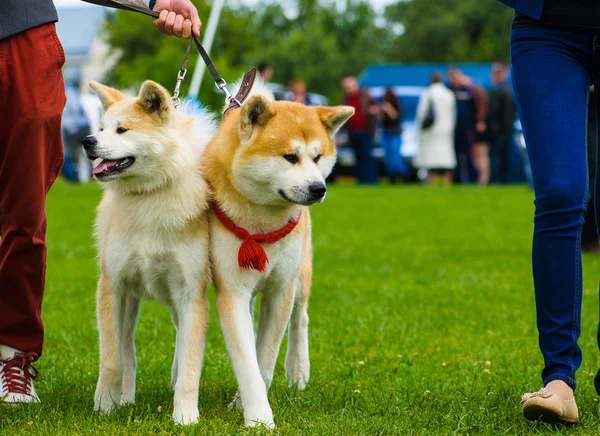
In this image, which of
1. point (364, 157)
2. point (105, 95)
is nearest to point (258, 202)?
point (105, 95)

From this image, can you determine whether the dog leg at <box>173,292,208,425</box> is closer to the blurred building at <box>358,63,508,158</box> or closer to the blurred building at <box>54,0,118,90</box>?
the blurred building at <box>358,63,508,158</box>

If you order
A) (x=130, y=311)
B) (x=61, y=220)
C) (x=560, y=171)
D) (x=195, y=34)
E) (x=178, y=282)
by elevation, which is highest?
(x=195, y=34)

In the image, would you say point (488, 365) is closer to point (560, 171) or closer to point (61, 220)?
point (560, 171)

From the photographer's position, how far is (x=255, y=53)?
198 feet

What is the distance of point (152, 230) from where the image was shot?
372 cm

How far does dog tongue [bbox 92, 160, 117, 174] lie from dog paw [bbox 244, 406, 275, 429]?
1122 millimetres

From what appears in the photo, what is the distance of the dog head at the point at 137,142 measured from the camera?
12.1 feet

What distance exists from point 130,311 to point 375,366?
141 centimetres

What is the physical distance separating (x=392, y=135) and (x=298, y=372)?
17.5 meters

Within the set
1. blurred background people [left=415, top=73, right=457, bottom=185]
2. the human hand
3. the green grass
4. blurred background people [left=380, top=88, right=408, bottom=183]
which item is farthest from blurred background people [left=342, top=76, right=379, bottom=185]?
the human hand

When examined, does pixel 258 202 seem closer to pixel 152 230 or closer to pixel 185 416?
pixel 152 230

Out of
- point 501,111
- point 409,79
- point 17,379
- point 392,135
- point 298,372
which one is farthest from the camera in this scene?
point 409,79

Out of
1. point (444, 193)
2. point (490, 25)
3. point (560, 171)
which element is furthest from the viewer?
point (490, 25)

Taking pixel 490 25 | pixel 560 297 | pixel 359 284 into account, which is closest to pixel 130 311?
pixel 560 297
